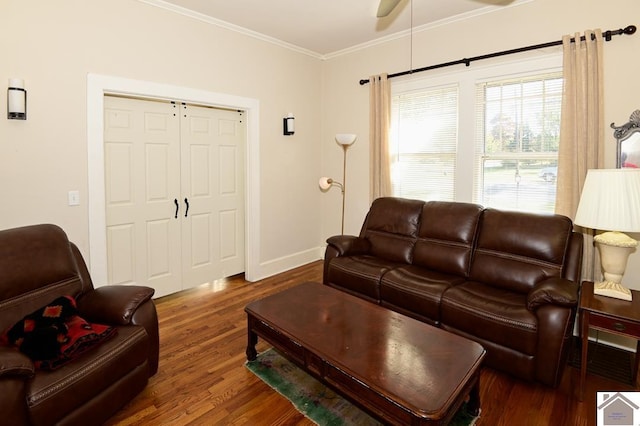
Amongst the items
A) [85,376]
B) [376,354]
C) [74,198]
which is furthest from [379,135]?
[85,376]

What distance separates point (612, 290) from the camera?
2.33 metres

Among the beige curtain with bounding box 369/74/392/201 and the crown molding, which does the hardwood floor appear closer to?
the beige curtain with bounding box 369/74/392/201

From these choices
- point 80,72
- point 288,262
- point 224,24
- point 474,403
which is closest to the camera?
point 474,403

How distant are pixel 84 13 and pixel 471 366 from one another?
149 inches

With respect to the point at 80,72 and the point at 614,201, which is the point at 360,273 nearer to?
the point at 614,201

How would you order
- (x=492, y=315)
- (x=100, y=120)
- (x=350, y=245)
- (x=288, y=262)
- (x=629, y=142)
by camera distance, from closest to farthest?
(x=492, y=315)
(x=629, y=142)
(x=100, y=120)
(x=350, y=245)
(x=288, y=262)

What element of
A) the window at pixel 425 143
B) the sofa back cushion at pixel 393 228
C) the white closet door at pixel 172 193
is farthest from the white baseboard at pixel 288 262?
the window at pixel 425 143

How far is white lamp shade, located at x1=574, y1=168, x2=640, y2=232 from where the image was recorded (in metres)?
2.15

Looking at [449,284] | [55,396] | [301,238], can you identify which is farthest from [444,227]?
[55,396]

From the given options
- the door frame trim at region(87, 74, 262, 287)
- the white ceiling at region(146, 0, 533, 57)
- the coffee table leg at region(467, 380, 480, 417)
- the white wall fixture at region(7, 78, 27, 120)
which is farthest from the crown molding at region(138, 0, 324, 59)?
the coffee table leg at region(467, 380, 480, 417)

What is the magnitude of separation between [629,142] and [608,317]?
152 cm

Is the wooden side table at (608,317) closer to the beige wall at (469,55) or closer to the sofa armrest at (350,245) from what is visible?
the beige wall at (469,55)

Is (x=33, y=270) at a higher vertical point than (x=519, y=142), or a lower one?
lower

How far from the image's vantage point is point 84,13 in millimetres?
2877
